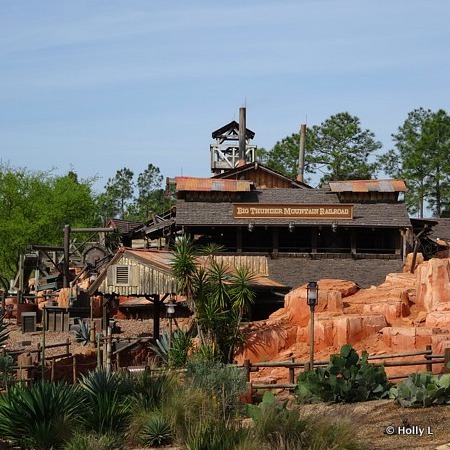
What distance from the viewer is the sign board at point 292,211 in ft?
117

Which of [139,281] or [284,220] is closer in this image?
[139,281]

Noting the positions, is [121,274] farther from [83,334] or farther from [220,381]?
[220,381]

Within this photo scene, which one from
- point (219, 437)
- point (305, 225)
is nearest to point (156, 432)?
point (219, 437)

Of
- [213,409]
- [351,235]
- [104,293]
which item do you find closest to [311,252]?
[351,235]

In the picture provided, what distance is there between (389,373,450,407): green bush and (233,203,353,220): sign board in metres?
20.0

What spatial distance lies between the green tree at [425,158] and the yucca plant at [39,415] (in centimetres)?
4689

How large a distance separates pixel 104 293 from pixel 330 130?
40429 mm

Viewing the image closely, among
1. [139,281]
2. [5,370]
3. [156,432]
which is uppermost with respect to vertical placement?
[139,281]

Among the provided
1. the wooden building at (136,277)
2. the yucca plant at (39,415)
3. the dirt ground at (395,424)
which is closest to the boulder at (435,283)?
the wooden building at (136,277)

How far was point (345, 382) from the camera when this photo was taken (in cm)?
1661

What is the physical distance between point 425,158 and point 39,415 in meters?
47.7

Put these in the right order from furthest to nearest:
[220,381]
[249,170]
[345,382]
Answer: [249,170]
[220,381]
[345,382]

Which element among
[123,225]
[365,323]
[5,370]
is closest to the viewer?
[5,370]

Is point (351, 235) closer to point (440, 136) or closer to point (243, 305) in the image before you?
point (243, 305)
